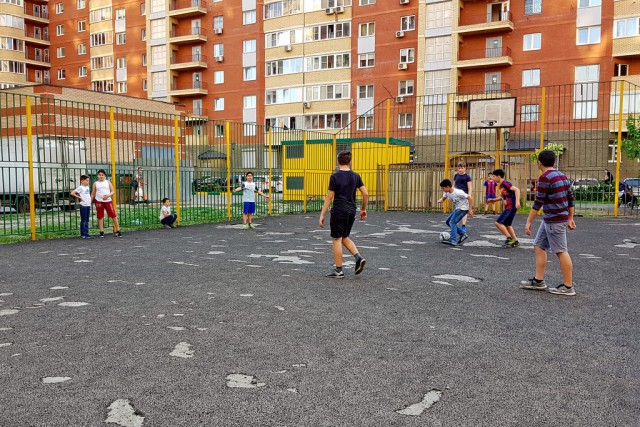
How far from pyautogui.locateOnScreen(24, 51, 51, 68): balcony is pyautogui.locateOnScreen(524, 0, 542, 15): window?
54.8 m

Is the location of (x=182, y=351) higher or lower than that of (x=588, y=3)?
lower

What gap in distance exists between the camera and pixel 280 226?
53.5 feet

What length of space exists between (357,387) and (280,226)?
12.7 m

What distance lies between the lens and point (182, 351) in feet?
14.6

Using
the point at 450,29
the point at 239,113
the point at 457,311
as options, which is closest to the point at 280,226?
the point at 457,311

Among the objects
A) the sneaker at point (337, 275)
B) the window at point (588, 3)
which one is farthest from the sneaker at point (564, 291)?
the window at point (588, 3)

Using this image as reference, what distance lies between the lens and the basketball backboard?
21375mm

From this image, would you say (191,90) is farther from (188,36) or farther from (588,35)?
(588,35)

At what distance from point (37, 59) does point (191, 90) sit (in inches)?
1004

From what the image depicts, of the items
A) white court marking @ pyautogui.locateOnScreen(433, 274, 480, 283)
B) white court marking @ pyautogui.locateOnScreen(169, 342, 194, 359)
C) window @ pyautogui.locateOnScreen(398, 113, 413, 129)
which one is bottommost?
white court marking @ pyautogui.locateOnScreen(433, 274, 480, 283)

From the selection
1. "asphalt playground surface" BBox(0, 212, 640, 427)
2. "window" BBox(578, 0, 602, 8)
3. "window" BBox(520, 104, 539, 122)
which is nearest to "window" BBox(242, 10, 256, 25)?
"window" BBox(578, 0, 602, 8)

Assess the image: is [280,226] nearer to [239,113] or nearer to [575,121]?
[575,121]

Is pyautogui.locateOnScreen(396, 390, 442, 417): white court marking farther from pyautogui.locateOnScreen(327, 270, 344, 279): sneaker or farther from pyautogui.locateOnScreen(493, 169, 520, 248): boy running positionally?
pyautogui.locateOnScreen(493, 169, 520, 248): boy running

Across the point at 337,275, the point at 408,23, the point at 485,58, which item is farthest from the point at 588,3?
the point at 337,275
